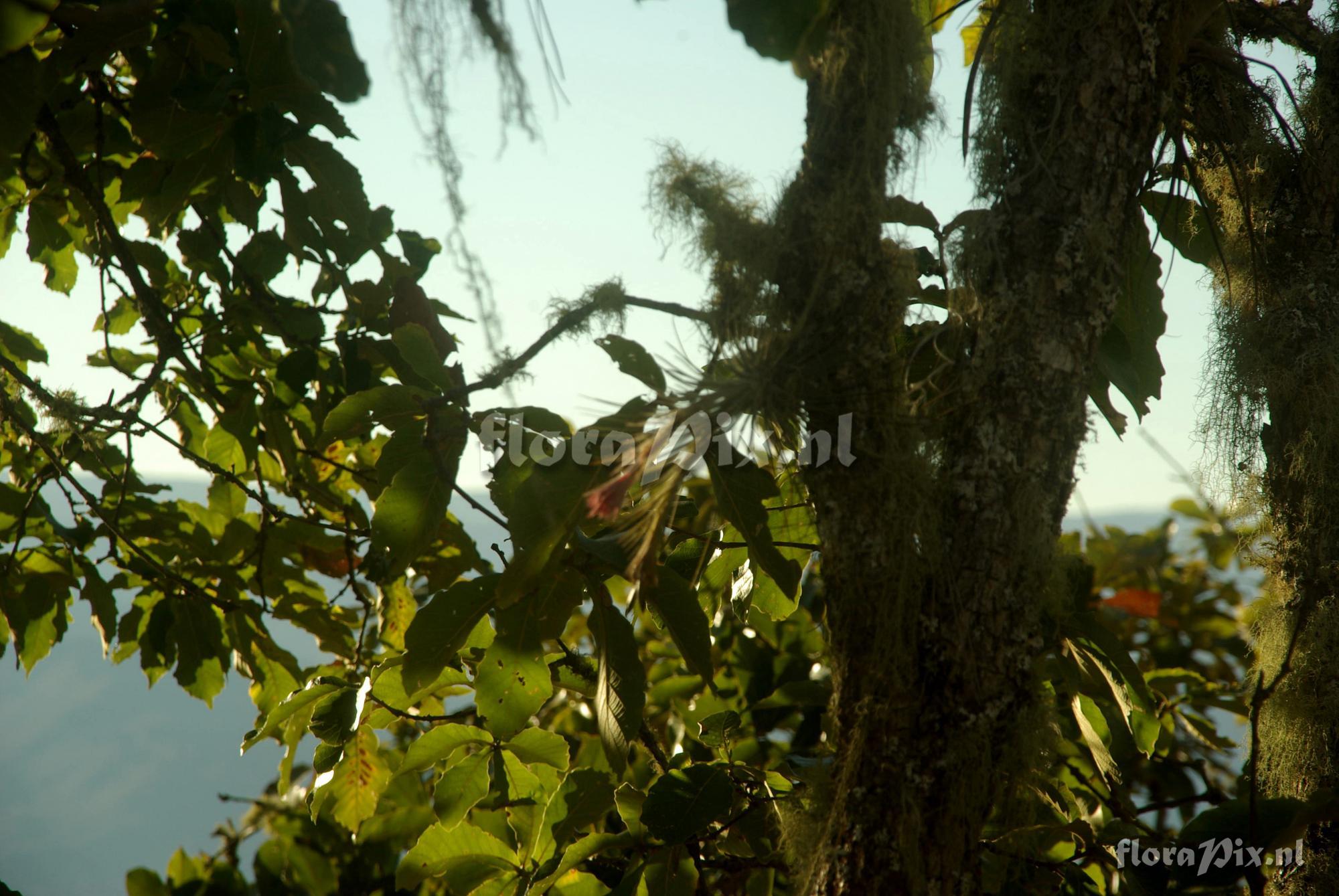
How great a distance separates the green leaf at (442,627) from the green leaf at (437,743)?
260 millimetres

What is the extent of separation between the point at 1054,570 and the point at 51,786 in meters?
4.02

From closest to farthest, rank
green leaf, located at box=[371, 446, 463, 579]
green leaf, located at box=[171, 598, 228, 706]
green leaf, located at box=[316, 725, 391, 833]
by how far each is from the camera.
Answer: green leaf, located at box=[371, 446, 463, 579], green leaf, located at box=[316, 725, 391, 833], green leaf, located at box=[171, 598, 228, 706]

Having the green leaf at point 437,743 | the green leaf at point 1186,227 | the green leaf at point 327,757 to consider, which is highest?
the green leaf at point 1186,227

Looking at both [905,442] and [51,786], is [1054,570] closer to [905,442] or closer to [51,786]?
[905,442]

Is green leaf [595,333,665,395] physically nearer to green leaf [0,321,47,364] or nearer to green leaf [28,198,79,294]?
green leaf [28,198,79,294]

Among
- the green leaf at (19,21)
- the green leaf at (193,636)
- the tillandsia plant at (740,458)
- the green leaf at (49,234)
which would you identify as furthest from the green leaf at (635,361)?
the green leaf at (49,234)

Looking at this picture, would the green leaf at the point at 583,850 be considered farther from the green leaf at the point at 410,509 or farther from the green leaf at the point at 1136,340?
the green leaf at the point at 1136,340

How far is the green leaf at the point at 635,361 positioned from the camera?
2.44 ft

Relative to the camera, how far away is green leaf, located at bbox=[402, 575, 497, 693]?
0.79m

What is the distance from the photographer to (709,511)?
85cm

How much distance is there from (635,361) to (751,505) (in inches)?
6.0

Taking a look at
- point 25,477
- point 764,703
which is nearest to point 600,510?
point 764,703

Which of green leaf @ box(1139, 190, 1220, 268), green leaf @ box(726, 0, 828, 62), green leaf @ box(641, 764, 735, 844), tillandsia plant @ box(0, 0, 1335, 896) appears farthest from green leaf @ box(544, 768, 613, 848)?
green leaf @ box(1139, 190, 1220, 268)

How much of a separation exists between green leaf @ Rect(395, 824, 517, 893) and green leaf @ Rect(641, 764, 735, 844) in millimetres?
239
